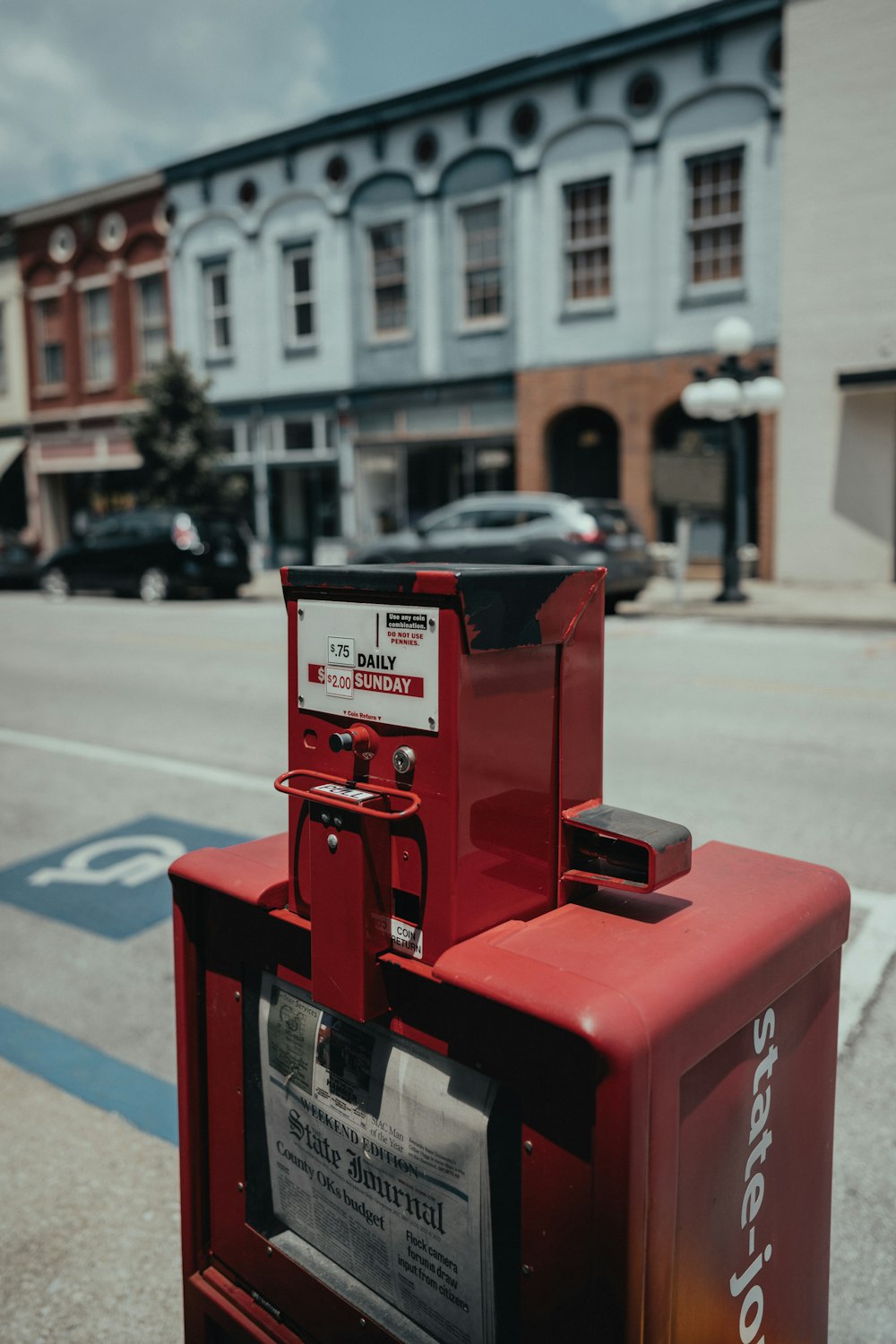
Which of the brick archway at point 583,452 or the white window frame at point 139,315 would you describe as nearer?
the brick archway at point 583,452

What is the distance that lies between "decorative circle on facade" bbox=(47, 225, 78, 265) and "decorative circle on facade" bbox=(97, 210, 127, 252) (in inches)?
39.7

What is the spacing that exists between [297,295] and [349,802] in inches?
1011

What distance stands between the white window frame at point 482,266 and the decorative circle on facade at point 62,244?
Result: 12320 mm

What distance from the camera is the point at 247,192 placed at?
85.9 ft

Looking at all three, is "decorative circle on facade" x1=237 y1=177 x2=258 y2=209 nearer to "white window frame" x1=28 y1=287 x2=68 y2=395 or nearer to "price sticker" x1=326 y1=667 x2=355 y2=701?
"white window frame" x1=28 y1=287 x2=68 y2=395

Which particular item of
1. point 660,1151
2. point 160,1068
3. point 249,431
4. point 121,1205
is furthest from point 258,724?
point 249,431

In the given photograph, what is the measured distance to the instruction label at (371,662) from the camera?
172 cm

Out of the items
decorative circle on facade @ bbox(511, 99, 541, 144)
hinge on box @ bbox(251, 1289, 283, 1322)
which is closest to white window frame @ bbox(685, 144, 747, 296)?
decorative circle on facade @ bbox(511, 99, 541, 144)

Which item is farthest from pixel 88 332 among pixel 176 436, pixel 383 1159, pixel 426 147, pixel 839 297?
pixel 383 1159

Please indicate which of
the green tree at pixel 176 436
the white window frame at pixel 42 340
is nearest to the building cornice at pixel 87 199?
the white window frame at pixel 42 340

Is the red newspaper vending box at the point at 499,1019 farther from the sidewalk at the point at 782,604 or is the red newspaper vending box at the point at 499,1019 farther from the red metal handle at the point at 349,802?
the sidewalk at the point at 782,604

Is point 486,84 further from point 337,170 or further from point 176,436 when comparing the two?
point 176,436

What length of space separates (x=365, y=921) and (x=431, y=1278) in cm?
59

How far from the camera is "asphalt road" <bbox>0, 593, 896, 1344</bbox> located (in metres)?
2.69
